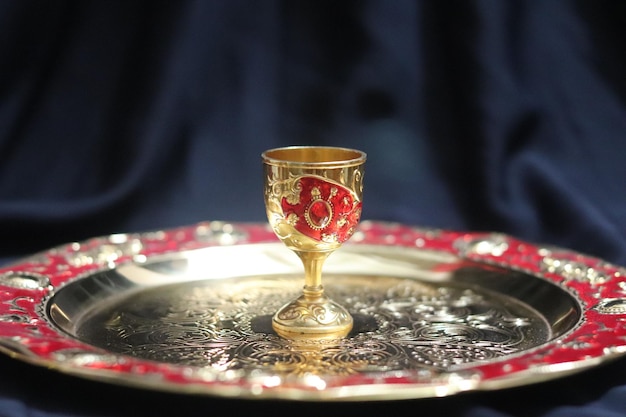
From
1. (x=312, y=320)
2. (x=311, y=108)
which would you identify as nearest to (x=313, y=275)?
(x=312, y=320)

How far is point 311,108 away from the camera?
2.04m

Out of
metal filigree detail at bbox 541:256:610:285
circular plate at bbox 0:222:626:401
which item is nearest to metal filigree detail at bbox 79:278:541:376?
circular plate at bbox 0:222:626:401

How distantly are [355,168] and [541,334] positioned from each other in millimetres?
314

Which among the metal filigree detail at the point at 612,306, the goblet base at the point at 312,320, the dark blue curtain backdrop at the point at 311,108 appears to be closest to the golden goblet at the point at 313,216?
the goblet base at the point at 312,320

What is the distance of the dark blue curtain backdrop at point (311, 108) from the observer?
1.95 metres

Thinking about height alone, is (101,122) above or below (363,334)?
above

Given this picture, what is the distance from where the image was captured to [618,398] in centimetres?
116

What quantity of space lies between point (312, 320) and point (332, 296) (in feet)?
0.64

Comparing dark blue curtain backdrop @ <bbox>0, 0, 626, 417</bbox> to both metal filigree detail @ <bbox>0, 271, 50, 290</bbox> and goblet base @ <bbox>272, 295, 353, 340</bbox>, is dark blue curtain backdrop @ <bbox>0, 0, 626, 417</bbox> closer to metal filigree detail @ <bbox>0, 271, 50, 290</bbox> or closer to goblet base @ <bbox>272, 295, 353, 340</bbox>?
metal filigree detail @ <bbox>0, 271, 50, 290</bbox>

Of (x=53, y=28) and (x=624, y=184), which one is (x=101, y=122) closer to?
(x=53, y=28)

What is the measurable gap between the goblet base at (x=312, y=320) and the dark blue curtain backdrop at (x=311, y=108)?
71 centimetres

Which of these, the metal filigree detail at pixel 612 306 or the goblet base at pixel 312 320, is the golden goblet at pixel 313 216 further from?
the metal filigree detail at pixel 612 306

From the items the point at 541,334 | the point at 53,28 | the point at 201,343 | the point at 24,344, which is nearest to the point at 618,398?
the point at 541,334

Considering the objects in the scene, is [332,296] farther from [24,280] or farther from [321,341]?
[24,280]
